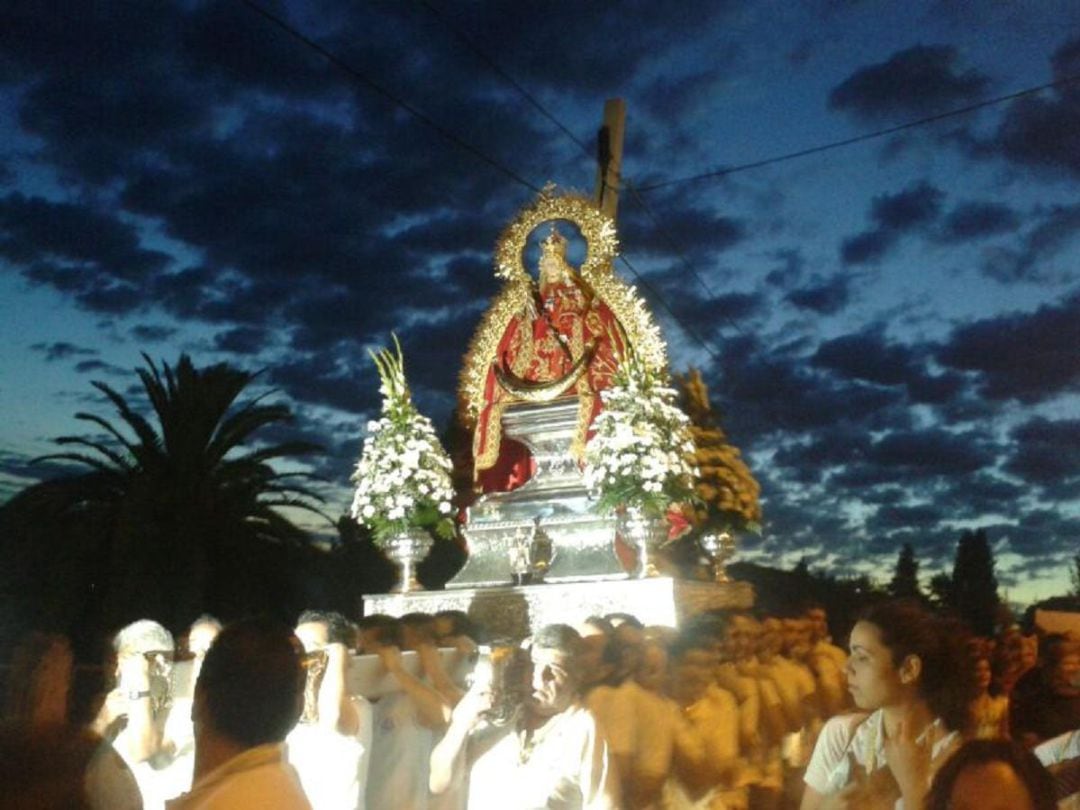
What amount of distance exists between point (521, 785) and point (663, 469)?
21.6 feet

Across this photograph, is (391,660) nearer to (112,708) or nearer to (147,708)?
(147,708)

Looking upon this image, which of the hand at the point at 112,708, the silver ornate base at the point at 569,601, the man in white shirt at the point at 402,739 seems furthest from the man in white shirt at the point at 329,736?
the silver ornate base at the point at 569,601

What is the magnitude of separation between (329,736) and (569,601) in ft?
19.3

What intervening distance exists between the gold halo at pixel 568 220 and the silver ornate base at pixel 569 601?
4.13 meters

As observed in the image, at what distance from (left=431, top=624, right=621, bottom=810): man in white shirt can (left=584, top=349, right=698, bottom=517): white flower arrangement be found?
19.6 ft

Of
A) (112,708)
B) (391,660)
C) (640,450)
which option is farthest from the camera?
(640,450)

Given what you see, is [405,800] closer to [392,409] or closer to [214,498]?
[392,409]

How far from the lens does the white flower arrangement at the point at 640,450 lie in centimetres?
1034

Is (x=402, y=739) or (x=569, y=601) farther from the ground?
(x=569, y=601)

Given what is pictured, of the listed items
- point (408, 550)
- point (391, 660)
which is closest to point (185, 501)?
point (408, 550)

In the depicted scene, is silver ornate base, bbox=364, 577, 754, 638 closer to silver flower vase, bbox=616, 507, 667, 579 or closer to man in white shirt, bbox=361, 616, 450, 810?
silver flower vase, bbox=616, 507, 667, 579

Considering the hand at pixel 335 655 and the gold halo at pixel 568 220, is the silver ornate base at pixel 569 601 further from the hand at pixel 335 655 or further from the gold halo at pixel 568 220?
the hand at pixel 335 655

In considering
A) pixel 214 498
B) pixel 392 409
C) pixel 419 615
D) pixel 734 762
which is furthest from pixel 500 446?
pixel 734 762

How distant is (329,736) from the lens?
179 inches
